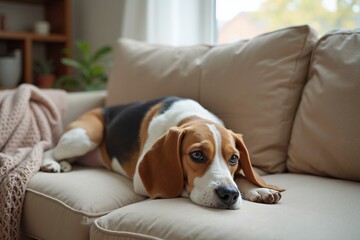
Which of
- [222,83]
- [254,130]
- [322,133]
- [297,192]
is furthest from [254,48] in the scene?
[297,192]

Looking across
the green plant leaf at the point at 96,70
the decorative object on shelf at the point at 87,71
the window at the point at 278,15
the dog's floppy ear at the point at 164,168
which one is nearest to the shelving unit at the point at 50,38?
the decorative object on shelf at the point at 87,71

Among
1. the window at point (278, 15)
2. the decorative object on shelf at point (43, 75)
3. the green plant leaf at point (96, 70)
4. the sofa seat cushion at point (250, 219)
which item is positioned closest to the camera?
the sofa seat cushion at point (250, 219)

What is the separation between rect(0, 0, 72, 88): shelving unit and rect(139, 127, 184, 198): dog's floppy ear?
2.37m

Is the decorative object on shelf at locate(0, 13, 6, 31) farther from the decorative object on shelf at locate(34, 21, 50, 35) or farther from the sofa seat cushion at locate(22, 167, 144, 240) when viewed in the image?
the sofa seat cushion at locate(22, 167, 144, 240)

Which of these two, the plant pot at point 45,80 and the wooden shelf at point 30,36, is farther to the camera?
the plant pot at point 45,80

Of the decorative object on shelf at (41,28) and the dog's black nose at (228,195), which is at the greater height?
the decorative object on shelf at (41,28)

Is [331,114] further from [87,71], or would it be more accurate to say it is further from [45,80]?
[45,80]

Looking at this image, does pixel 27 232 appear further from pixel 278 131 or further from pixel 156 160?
pixel 278 131

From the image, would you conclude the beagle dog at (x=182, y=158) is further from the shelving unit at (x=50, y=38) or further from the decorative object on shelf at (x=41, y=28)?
the decorative object on shelf at (x=41, y=28)

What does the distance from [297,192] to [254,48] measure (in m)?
0.75

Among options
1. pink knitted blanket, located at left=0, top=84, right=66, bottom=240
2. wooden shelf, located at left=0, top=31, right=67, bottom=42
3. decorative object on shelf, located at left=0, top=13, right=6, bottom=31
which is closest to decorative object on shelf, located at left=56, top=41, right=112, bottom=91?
wooden shelf, located at left=0, top=31, right=67, bottom=42

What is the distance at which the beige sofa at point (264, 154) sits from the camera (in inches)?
51.5

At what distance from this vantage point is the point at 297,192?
5.19 feet

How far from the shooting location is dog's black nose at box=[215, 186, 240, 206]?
4.57 ft
